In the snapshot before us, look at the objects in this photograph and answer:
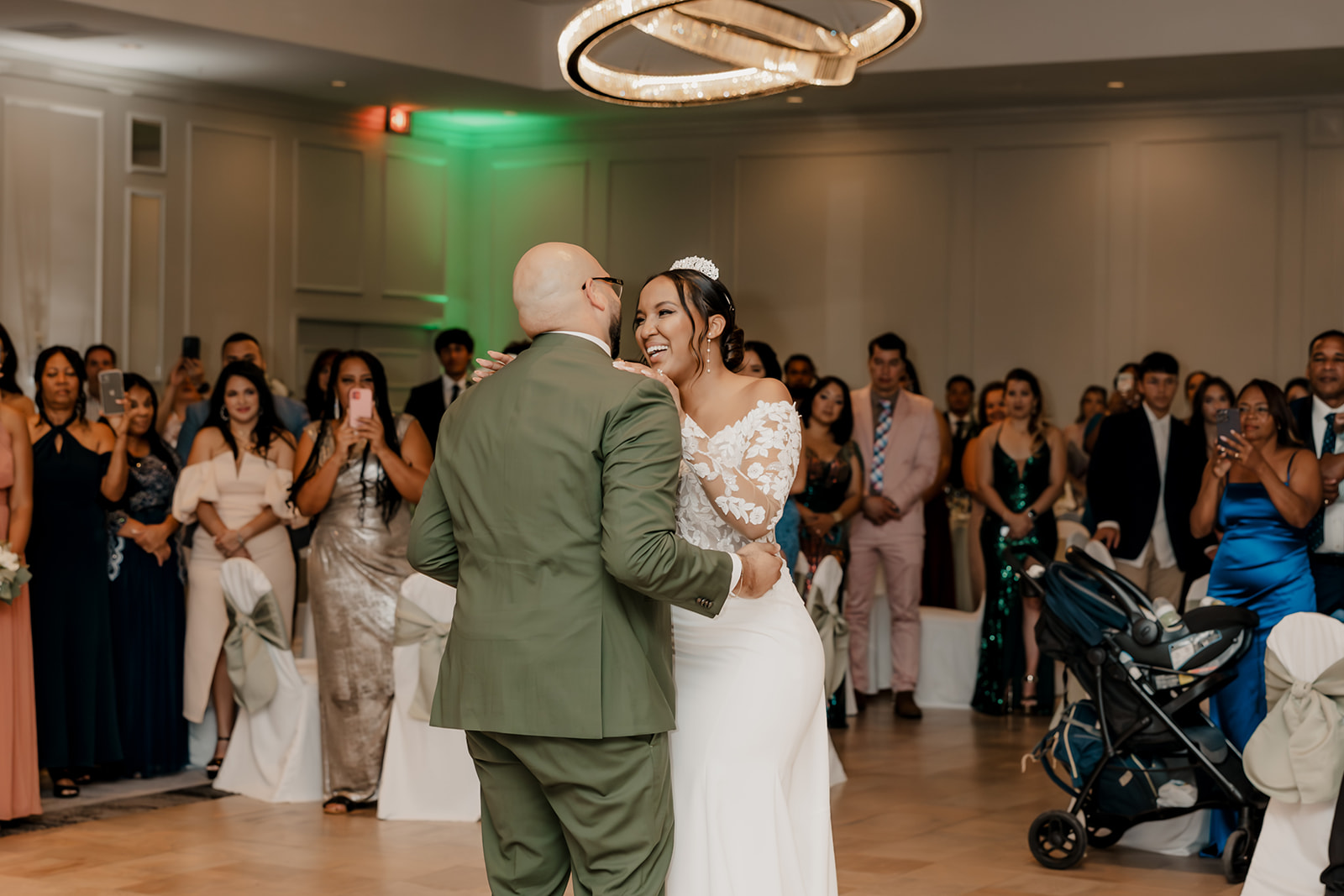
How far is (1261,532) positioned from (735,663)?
107 inches

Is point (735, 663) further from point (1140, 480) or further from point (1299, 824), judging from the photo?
point (1140, 480)

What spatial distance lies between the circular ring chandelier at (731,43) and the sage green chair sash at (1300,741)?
2224mm

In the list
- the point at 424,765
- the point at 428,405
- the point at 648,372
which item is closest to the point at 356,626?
the point at 424,765

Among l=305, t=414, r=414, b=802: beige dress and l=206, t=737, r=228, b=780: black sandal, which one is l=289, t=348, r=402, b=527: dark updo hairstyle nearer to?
l=305, t=414, r=414, b=802: beige dress

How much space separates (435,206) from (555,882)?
10.6 meters

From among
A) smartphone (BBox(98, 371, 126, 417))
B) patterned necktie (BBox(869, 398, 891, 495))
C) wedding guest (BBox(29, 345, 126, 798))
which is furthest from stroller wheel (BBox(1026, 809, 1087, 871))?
smartphone (BBox(98, 371, 126, 417))

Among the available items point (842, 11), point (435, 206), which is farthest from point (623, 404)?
point (435, 206)

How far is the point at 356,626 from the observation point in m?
5.87

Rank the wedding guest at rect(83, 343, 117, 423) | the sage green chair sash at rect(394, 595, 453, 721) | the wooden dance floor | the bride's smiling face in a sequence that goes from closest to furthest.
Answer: the bride's smiling face < the wooden dance floor < the sage green chair sash at rect(394, 595, 453, 721) < the wedding guest at rect(83, 343, 117, 423)

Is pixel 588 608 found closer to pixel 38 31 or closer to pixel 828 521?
pixel 828 521

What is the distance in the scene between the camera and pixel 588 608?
2.85m

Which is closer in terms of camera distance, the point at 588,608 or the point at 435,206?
the point at 588,608

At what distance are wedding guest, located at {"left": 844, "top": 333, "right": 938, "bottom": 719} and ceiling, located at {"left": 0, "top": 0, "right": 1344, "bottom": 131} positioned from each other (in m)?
2.85

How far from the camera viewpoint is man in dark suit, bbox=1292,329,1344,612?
17.7ft
